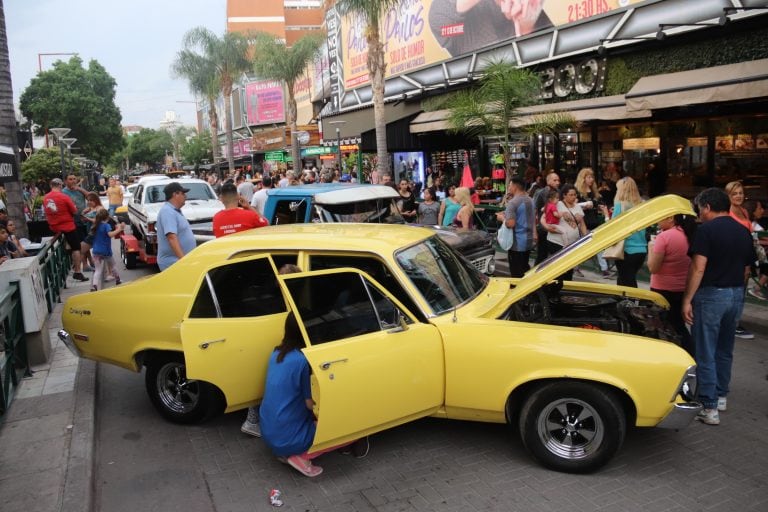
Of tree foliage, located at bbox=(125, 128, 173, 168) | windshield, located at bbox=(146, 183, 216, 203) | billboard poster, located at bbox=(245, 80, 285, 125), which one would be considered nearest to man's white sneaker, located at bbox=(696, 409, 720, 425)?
windshield, located at bbox=(146, 183, 216, 203)

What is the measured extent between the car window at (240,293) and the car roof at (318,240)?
136 millimetres

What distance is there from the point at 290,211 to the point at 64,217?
5066 mm

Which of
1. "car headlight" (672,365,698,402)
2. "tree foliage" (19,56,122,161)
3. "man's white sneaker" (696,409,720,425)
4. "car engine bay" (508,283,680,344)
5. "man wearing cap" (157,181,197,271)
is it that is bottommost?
"man's white sneaker" (696,409,720,425)

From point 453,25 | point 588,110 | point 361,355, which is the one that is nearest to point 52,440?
point 361,355

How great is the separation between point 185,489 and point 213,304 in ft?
4.50

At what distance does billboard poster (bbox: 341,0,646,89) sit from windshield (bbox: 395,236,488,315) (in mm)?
10874

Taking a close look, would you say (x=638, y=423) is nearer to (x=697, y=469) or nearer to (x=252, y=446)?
(x=697, y=469)

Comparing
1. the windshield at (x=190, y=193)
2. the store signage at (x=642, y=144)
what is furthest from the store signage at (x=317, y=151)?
the store signage at (x=642, y=144)

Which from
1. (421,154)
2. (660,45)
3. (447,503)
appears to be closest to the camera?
(447,503)

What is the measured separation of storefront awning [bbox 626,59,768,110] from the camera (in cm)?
970

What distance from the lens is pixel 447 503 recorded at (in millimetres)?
3904

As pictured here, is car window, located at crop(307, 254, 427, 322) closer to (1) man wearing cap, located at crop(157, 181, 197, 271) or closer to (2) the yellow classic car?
(2) the yellow classic car

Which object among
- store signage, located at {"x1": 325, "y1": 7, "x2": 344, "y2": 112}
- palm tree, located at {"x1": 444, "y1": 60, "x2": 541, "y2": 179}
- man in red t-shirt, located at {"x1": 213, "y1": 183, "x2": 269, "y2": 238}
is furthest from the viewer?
store signage, located at {"x1": 325, "y1": 7, "x2": 344, "y2": 112}

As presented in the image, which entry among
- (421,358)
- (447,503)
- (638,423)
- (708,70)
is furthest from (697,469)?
(708,70)
